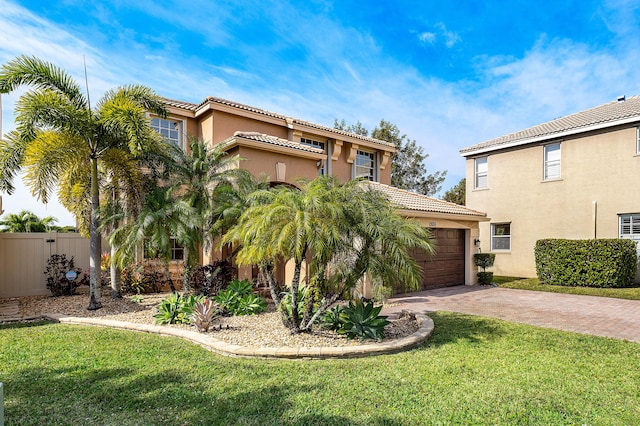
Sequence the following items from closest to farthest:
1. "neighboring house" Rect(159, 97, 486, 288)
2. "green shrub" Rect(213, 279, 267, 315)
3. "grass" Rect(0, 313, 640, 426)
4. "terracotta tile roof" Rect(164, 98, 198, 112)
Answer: "grass" Rect(0, 313, 640, 426)
"green shrub" Rect(213, 279, 267, 315)
"neighboring house" Rect(159, 97, 486, 288)
"terracotta tile roof" Rect(164, 98, 198, 112)

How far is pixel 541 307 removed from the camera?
36.8 ft

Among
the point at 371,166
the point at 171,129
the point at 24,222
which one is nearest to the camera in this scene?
the point at 171,129

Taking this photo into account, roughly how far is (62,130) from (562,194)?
2056cm

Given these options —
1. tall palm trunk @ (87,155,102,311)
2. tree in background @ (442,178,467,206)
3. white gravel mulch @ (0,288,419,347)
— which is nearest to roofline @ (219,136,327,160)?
tall palm trunk @ (87,155,102,311)

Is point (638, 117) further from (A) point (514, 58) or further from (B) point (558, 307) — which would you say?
(B) point (558, 307)

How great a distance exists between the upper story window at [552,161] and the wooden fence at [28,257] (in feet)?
69.3

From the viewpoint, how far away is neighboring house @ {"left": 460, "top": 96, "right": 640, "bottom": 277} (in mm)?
16609

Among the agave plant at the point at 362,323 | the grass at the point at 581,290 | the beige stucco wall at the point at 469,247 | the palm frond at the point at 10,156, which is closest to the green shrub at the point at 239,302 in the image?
the agave plant at the point at 362,323

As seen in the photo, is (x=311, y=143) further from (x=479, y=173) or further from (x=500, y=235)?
(x=500, y=235)

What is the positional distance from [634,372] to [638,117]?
14.9m

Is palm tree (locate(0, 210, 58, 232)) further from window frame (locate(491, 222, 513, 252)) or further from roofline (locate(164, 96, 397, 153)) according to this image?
window frame (locate(491, 222, 513, 252))

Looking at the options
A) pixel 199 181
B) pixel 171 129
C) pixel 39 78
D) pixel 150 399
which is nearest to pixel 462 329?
pixel 150 399

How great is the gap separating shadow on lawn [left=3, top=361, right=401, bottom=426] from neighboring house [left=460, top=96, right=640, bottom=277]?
18027 millimetres

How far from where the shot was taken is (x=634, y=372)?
566cm
